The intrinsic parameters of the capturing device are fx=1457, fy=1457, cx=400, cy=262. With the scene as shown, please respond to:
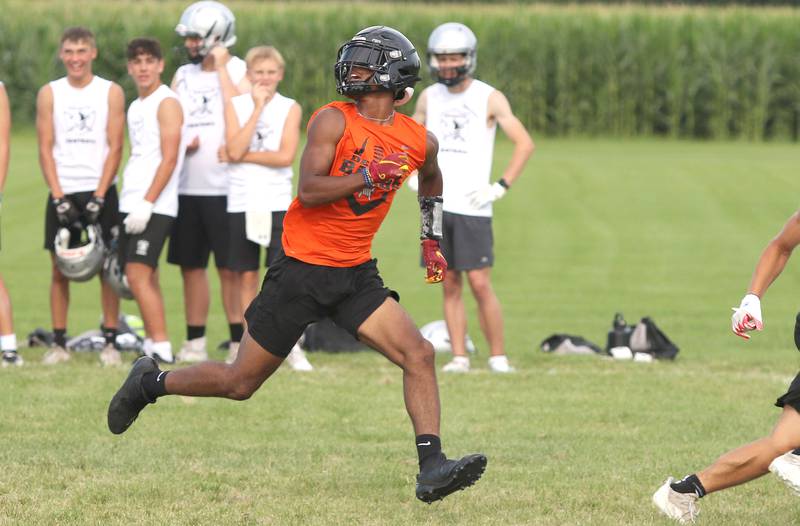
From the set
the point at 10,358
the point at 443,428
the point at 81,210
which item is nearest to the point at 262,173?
the point at 81,210

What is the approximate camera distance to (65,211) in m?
11.2

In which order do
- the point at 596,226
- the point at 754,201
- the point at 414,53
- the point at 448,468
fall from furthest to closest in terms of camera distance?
1. the point at 754,201
2. the point at 596,226
3. the point at 414,53
4. the point at 448,468

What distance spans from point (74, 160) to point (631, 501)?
5802 mm

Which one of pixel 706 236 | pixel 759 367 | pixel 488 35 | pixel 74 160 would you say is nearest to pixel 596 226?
pixel 706 236

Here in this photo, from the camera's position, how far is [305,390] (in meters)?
10.4

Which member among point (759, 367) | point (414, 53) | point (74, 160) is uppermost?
point (414, 53)

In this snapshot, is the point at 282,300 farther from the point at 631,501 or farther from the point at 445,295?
the point at 445,295

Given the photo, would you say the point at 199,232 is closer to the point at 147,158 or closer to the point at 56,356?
the point at 147,158

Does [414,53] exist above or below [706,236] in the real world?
above

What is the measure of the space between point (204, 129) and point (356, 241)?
4873 millimetres

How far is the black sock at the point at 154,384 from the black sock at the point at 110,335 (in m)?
4.01

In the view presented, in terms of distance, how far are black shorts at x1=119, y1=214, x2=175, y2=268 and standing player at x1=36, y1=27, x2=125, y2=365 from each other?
0.37 meters

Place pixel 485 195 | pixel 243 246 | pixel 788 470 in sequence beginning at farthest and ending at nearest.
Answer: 1. pixel 485 195
2. pixel 243 246
3. pixel 788 470

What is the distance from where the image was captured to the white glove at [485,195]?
11523mm
